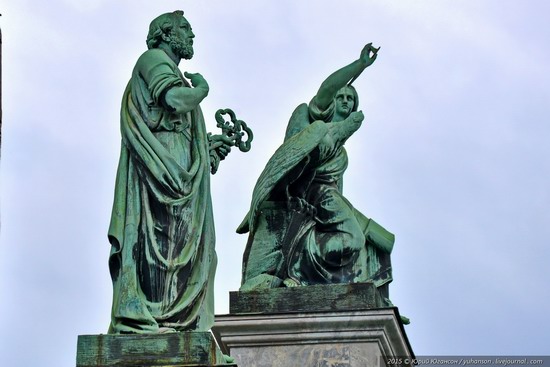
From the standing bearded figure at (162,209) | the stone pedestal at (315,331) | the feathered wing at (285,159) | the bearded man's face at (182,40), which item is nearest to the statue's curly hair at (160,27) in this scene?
the bearded man's face at (182,40)

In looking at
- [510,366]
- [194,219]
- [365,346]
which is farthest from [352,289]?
[194,219]

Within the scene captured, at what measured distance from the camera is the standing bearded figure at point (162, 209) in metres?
13.1

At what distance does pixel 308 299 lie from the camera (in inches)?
707

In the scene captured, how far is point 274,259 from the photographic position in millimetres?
18531

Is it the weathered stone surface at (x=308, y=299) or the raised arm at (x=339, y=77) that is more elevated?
the raised arm at (x=339, y=77)

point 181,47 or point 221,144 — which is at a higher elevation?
point 181,47

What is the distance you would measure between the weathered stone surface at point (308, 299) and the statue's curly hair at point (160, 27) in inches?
172

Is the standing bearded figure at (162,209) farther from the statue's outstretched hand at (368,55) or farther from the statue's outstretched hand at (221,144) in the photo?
the statue's outstretched hand at (368,55)

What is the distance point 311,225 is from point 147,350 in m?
6.19

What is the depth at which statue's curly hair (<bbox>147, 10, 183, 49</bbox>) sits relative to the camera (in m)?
14.2

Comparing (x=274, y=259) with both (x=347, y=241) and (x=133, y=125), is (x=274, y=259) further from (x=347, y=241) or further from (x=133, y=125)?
(x=133, y=125)

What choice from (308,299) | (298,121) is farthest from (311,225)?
(298,121)

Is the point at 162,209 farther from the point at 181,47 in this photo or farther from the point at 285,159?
the point at 285,159

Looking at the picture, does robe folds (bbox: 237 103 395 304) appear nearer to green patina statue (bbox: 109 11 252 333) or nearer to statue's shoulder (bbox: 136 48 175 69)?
green patina statue (bbox: 109 11 252 333)
